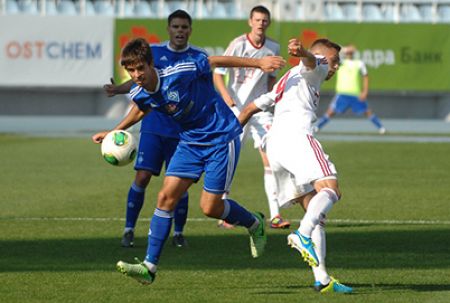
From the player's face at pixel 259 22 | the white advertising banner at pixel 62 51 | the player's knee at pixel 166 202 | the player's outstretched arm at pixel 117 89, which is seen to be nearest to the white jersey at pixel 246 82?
the player's face at pixel 259 22

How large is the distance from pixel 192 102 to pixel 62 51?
2561cm

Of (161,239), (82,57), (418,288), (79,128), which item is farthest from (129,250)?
(82,57)

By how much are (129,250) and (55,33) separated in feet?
78.3

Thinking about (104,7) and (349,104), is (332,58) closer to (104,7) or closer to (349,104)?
(349,104)

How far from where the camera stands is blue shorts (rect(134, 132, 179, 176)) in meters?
10.8

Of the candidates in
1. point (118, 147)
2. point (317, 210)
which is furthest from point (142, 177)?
point (317, 210)

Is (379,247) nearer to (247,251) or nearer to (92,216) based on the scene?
(247,251)

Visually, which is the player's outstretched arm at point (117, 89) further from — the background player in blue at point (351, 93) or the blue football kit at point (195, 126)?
the background player in blue at point (351, 93)

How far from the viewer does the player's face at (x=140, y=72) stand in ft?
27.1

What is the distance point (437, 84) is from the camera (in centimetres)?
3400

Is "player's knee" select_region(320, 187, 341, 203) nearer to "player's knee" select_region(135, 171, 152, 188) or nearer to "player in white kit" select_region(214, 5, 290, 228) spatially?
"player's knee" select_region(135, 171, 152, 188)

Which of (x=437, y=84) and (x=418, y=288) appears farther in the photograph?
(x=437, y=84)

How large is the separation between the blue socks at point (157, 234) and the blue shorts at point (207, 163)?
1.04 ft

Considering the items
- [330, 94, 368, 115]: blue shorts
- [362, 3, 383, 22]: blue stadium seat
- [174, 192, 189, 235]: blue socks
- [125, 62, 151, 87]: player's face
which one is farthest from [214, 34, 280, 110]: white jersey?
[362, 3, 383, 22]: blue stadium seat
